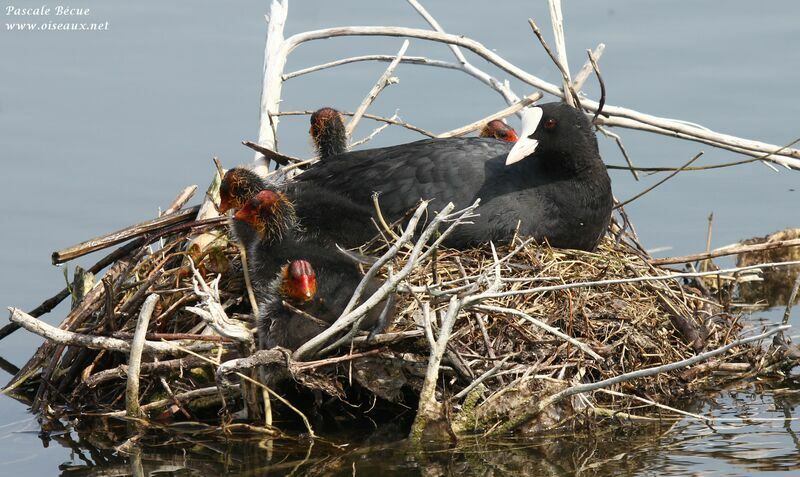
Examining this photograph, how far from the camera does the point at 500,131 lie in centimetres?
623

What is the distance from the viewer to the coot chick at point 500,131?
6.24m

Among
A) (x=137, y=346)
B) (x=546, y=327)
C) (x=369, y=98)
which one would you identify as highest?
(x=369, y=98)

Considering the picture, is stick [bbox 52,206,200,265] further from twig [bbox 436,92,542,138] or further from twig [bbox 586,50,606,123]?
twig [bbox 586,50,606,123]

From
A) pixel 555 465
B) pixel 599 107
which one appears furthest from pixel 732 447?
pixel 599 107

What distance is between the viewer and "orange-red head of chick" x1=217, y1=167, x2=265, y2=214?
5.24 meters

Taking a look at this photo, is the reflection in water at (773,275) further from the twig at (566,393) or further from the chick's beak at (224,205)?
the chick's beak at (224,205)

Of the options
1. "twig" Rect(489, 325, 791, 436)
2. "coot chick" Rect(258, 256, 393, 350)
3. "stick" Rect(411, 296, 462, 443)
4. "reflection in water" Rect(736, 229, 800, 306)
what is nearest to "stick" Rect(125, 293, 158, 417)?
"coot chick" Rect(258, 256, 393, 350)

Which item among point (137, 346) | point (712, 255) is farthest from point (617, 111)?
point (137, 346)

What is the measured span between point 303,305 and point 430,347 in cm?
56

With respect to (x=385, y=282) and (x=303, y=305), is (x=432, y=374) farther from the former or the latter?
(x=303, y=305)

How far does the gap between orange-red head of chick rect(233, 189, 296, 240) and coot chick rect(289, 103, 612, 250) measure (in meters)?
0.44

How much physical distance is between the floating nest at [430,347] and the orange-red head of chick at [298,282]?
243mm

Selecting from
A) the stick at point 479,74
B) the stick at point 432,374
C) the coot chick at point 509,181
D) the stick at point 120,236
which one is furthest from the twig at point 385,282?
the stick at point 479,74

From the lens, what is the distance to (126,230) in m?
5.55
